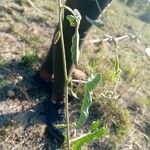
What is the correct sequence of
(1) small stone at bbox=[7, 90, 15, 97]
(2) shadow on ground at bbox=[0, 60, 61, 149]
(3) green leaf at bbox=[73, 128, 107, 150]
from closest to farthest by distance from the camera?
(3) green leaf at bbox=[73, 128, 107, 150] → (2) shadow on ground at bbox=[0, 60, 61, 149] → (1) small stone at bbox=[7, 90, 15, 97]

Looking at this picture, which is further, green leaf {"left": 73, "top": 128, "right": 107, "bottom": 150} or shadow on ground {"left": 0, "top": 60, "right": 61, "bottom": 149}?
shadow on ground {"left": 0, "top": 60, "right": 61, "bottom": 149}

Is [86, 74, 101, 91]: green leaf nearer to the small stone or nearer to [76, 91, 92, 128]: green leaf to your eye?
[76, 91, 92, 128]: green leaf

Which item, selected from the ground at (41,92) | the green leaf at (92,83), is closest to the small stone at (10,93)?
the ground at (41,92)

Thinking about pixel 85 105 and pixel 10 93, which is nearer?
pixel 85 105

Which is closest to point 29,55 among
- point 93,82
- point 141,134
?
point 141,134

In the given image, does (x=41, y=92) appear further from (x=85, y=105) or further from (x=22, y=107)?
(x=85, y=105)

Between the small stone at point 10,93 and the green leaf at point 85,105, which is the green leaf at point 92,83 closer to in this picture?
the green leaf at point 85,105

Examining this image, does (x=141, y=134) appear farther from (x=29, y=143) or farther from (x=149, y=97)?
(x=29, y=143)

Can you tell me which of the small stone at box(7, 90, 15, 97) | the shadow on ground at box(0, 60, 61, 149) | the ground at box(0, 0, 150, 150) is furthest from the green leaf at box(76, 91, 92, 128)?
the small stone at box(7, 90, 15, 97)

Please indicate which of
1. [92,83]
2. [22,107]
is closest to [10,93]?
[22,107]
